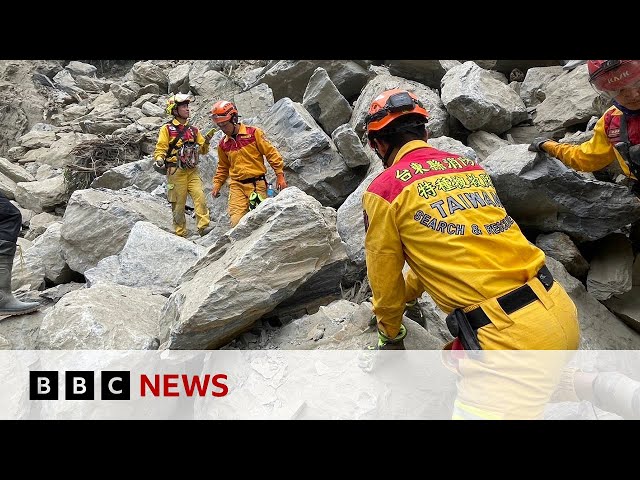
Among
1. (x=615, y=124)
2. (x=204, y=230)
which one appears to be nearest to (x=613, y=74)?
(x=615, y=124)

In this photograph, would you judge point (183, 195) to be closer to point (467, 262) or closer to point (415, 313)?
point (415, 313)

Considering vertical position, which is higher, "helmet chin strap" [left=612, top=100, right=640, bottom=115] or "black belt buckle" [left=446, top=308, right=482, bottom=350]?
"helmet chin strap" [left=612, top=100, right=640, bottom=115]

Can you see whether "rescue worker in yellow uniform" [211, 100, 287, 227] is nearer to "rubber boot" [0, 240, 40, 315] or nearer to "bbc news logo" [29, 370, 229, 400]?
"rubber boot" [0, 240, 40, 315]

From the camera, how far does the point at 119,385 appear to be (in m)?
3.43

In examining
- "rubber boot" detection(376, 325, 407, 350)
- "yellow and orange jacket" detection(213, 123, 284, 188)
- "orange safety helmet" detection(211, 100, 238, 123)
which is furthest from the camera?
"yellow and orange jacket" detection(213, 123, 284, 188)

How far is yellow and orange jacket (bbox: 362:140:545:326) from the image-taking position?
2334 millimetres

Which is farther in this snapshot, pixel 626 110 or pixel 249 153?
pixel 249 153

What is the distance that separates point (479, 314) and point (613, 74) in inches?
93.8

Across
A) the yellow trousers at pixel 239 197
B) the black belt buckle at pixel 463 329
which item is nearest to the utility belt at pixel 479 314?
the black belt buckle at pixel 463 329

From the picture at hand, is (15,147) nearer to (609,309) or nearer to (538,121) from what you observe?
(538,121)

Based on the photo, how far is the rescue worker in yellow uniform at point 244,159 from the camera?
22.7ft

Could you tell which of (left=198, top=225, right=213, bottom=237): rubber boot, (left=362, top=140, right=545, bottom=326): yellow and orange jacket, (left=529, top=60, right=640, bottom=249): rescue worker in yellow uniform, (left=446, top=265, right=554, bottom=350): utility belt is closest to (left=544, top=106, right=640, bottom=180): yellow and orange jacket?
(left=529, top=60, right=640, bottom=249): rescue worker in yellow uniform

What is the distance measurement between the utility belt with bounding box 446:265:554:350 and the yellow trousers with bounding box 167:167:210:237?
21.5ft

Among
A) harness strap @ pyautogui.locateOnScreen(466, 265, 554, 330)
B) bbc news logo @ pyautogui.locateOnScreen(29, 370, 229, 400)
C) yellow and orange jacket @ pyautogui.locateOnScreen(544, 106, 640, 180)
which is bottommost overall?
bbc news logo @ pyautogui.locateOnScreen(29, 370, 229, 400)
